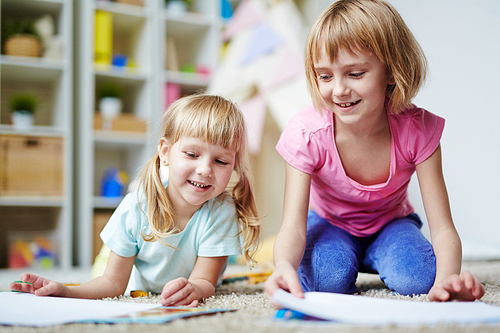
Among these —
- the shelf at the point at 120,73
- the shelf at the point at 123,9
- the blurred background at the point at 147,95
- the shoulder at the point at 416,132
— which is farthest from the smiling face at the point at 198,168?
the shelf at the point at 123,9

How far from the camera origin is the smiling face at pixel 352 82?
718 mm

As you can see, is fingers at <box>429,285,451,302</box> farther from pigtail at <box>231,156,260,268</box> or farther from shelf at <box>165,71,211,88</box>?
shelf at <box>165,71,211,88</box>

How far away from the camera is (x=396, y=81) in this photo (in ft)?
2.44

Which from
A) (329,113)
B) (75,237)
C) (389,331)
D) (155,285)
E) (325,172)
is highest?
(329,113)

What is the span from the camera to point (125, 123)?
2.12 m

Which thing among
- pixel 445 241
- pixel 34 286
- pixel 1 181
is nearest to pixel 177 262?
pixel 34 286

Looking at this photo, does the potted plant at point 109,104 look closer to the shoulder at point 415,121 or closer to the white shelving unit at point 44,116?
the white shelving unit at point 44,116

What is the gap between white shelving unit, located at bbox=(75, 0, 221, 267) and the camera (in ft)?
6.69

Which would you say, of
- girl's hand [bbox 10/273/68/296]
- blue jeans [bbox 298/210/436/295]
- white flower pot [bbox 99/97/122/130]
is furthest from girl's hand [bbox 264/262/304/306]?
white flower pot [bbox 99/97/122/130]

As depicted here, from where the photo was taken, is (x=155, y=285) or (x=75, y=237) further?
(x=75, y=237)

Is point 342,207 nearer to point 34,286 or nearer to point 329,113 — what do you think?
point 329,113

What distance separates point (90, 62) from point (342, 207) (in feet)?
5.13

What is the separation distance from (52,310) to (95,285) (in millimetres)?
172

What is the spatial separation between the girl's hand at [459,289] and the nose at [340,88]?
32 centimetres
